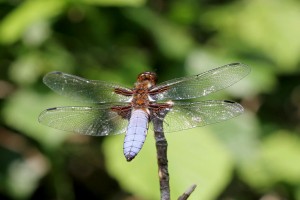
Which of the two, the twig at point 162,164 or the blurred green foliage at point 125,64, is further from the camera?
the blurred green foliage at point 125,64

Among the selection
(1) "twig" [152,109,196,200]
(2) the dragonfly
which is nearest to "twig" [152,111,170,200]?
(1) "twig" [152,109,196,200]

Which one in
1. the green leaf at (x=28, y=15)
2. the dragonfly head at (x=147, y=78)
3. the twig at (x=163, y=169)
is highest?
the green leaf at (x=28, y=15)

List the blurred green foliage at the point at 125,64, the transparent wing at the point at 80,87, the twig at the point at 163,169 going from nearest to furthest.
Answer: the twig at the point at 163,169 < the transparent wing at the point at 80,87 < the blurred green foliage at the point at 125,64

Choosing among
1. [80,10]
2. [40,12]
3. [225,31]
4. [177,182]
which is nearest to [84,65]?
[80,10]

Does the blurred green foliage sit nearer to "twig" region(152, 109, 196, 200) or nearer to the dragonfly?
the dragonfly

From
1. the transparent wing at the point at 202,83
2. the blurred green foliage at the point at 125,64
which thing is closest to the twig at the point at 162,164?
the transparent wing at the point at 202,83

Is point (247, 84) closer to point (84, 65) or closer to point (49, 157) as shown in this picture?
point (84, 65)

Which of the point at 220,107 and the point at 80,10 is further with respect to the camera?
the point at 80,10

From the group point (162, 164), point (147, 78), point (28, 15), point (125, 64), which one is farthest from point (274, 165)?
point (162, 164)

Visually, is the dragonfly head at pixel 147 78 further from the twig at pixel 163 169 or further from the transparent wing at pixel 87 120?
the twig at pixel 163 169
